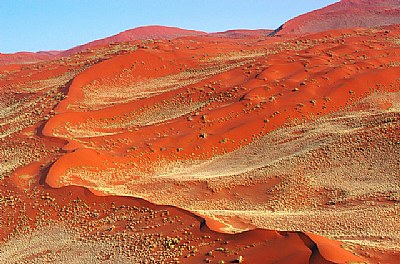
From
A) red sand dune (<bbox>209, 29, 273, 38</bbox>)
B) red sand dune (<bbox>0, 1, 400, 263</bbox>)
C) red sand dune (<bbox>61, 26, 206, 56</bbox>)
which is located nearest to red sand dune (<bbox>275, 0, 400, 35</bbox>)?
red sand dune (<bbox>209, 29, 273, 38</bbox>)

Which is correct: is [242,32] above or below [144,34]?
below

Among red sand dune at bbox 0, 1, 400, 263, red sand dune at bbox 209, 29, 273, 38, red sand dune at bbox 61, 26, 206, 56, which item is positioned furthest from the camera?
red sand dune at bbox 61, 26, 206, 56

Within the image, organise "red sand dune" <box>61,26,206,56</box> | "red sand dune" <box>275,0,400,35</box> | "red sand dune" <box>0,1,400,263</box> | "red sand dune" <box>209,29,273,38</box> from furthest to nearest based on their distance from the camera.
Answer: "red sand dune" <box>61,26,206,56</box>
"red sand dune" <box>209,29,273,38</box>
"red sand dune" <box>275,0,400,35</box>
"red sand dune" <box>0,1,400,263</box>

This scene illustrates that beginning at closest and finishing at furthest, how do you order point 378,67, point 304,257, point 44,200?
1. point 304,257
2. point 44,200
3. point 378,67

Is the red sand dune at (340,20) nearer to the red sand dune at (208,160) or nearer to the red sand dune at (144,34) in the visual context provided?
the red sand dune at (144,34)

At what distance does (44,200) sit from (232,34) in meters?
89.7

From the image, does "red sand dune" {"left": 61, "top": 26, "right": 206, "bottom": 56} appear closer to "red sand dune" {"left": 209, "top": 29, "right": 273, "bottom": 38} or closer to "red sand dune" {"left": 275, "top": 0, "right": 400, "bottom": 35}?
"red sand dune" {"left": 209, "top": 29, "right": 273, "bottom": 38}

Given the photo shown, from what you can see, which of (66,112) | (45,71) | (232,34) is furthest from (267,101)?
(232,34)

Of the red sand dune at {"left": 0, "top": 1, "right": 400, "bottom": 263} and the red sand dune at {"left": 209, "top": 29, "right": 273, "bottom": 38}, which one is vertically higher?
the red sand dune at {"left": 209, "top": 29, "right": 273, "bottom": 38}

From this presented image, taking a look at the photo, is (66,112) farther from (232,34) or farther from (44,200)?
(232,34)

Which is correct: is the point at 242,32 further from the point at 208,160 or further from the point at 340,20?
the point at 208,160

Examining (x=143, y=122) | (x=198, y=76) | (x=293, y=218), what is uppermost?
(x=198, y=76)

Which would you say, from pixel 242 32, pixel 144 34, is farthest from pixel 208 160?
pixel 144 34

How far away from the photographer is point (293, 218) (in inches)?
454
